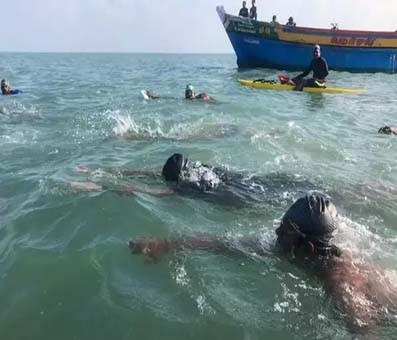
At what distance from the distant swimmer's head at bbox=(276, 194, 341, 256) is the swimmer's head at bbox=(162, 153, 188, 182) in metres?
2.49

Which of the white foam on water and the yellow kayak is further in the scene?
the yellow kayak

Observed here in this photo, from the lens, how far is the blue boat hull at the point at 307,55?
2581 cm

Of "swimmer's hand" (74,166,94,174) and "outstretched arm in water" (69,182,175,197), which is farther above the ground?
"outstretched arm in water" (69,182,175,197)

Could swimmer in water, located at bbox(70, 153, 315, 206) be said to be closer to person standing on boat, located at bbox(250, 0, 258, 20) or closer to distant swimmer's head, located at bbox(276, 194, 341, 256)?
distant swimmer's head, located at bbox(276, 194, 341, 256)

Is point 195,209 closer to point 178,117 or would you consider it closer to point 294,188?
point 294,188

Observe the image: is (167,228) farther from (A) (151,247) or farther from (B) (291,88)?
(B) (291,88)

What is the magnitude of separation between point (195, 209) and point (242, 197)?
0.62 metres

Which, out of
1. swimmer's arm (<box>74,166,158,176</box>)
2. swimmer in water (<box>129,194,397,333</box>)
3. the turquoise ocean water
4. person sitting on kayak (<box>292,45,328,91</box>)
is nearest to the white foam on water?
the turquoise ocean water

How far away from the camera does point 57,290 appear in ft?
14.6

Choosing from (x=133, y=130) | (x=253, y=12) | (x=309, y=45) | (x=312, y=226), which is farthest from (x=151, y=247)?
(x=253, y=12)

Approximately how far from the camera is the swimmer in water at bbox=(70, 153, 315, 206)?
Answer: 6469 mm

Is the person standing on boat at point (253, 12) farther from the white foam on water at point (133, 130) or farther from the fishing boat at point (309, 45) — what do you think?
the white foam on water at point (133, 130)

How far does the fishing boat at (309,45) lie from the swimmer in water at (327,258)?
72.0ft

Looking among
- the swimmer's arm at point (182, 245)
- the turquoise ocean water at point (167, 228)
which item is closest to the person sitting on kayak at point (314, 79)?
the turquoise ocean water at point (167, 228)
